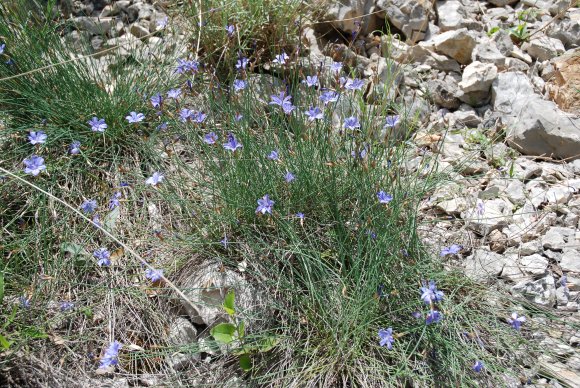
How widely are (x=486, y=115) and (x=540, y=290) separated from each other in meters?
1.16

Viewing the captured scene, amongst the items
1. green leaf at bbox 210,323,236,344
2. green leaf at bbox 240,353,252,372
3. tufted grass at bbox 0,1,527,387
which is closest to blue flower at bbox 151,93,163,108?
tufted grass at bbox 0,1,527,387

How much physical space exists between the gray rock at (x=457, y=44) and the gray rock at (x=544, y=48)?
1.13 ft

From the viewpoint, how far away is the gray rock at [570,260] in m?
2.52

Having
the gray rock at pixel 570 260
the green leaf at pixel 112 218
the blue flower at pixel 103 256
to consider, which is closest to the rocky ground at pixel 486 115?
the gray rock at pixel 570 260

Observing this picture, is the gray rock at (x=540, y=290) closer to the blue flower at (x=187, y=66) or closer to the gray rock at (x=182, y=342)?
the gray rock at (x=182, y=342)

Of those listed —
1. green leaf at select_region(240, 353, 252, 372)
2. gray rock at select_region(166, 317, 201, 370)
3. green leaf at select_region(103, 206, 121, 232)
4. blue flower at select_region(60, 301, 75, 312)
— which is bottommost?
gray rock at select_region(166, 317, 201, 370)

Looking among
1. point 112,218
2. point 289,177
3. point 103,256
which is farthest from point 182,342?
point 289,177

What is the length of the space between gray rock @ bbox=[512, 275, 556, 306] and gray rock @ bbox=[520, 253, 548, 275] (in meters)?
0.06

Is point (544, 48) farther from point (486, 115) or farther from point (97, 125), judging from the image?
point (97, 125)

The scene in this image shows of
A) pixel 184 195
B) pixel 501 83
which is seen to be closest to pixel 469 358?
pixel 184 195

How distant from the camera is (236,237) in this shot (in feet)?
8.36

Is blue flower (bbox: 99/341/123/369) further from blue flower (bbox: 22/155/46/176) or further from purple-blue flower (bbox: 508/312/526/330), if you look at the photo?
purple-blue flower (bbox: 508/312/526/330)

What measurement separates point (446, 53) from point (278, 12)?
0.98 m

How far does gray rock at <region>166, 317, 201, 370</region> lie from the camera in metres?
2.38
